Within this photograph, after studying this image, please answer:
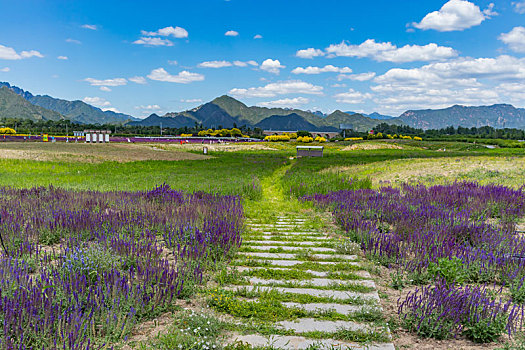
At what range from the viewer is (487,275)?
17.6 ft

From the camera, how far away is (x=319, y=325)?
158 inches

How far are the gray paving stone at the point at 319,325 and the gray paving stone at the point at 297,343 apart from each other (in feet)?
0.60

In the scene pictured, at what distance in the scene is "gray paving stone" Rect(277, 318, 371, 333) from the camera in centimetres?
392

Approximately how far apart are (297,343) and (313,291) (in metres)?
1.33

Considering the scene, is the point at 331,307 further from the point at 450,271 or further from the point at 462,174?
the point at 462,174

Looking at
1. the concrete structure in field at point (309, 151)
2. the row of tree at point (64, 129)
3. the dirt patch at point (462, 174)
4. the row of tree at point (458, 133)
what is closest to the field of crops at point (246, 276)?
the dirt patch at point (462, 174)

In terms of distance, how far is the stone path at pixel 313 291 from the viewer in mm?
3742

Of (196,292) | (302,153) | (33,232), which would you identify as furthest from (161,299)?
(302,153)

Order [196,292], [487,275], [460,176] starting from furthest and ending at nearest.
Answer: [460,176], [487,275], [196,292]

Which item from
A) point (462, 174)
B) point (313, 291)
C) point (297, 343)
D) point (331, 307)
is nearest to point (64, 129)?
point (462, 174)

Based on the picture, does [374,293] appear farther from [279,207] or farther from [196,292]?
[279,207]

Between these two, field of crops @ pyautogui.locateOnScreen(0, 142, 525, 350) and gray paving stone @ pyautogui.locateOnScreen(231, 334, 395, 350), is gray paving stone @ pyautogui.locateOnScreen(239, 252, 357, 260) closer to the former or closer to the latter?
field of crops @ pyautogui.locateOnScreen(0, 142, 525, 350)

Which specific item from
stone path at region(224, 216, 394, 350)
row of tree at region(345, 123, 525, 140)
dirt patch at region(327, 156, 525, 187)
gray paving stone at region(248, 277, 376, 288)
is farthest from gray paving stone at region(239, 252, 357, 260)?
row of tree at region(345, 123, 525, 140)

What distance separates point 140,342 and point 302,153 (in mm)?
45760
